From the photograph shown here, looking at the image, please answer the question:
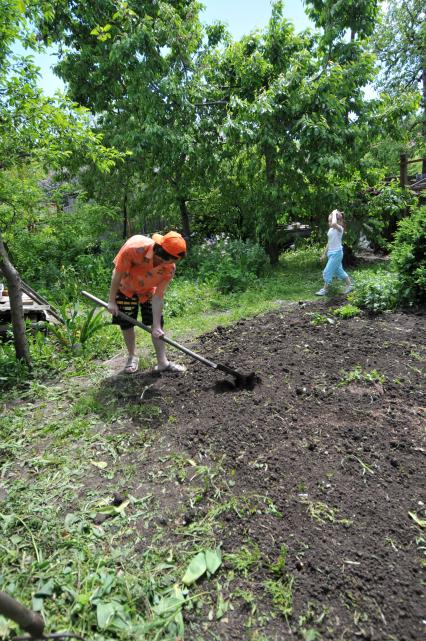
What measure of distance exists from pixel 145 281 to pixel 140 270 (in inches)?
5.0

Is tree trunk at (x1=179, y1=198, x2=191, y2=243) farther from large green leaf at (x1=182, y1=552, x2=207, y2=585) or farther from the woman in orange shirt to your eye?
large green leaf at (x1=182, y1=552, x2=207, y2=585)

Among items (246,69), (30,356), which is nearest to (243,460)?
(30,356)

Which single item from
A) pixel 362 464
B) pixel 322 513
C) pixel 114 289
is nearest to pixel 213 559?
pixel 322 513

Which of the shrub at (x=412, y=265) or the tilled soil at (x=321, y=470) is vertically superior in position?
the shrub at (x=412, y=265)

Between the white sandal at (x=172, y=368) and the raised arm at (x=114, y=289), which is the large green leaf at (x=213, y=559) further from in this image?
the raised arm at (x=114, y=289)

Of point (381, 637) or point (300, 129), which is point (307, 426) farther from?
point (300, 129)

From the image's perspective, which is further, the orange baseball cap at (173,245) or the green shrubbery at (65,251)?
the green shrubbery at (65,251)

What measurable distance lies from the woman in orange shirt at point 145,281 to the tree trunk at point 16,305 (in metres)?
1.02

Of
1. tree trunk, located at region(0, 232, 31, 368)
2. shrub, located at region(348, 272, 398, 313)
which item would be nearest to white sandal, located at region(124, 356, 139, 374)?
tree trunk, located at region(0, 232, 31, 368)

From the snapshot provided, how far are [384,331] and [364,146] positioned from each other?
596cm

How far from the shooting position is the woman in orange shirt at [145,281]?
10.5ft

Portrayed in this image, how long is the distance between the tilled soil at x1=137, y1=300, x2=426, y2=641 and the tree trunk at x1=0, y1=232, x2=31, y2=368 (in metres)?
1.55

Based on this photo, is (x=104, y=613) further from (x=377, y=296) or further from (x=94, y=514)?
(x=377, y=296)

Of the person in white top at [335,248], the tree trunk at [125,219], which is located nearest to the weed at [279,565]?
the person in white top at [335,248]
